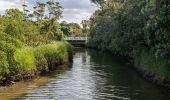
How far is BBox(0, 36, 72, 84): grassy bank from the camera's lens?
32.9 m

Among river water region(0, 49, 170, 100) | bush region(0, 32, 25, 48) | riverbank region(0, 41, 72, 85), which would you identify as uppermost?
bush region(0, 32, 25, 48)

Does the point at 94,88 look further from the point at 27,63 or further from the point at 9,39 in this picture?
the point at 9,39

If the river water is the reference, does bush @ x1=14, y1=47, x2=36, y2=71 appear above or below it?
above

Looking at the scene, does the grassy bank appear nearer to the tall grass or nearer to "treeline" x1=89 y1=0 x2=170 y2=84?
the tall grass

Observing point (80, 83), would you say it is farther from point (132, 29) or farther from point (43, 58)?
point (132, 29)

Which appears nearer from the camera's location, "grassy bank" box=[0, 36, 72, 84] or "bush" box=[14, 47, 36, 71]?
"grassy bank" box=[0, 36, 72, 84]

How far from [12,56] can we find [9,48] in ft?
3.88

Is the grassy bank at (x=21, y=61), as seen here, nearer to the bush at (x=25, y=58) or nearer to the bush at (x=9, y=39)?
the bush at (x=25, y=58)

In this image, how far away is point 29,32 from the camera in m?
47.2

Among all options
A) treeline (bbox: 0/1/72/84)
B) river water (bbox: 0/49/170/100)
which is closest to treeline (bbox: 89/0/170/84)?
river water (bbox: 0/49/170/100)

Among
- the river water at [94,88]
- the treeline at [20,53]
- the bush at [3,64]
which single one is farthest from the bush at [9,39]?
the river water at [94,88]

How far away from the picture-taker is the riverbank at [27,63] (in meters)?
34.3

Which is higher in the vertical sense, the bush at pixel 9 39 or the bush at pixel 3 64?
the bush at pixel 9 39

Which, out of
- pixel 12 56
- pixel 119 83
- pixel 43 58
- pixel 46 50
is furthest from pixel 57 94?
pixel 46 50
